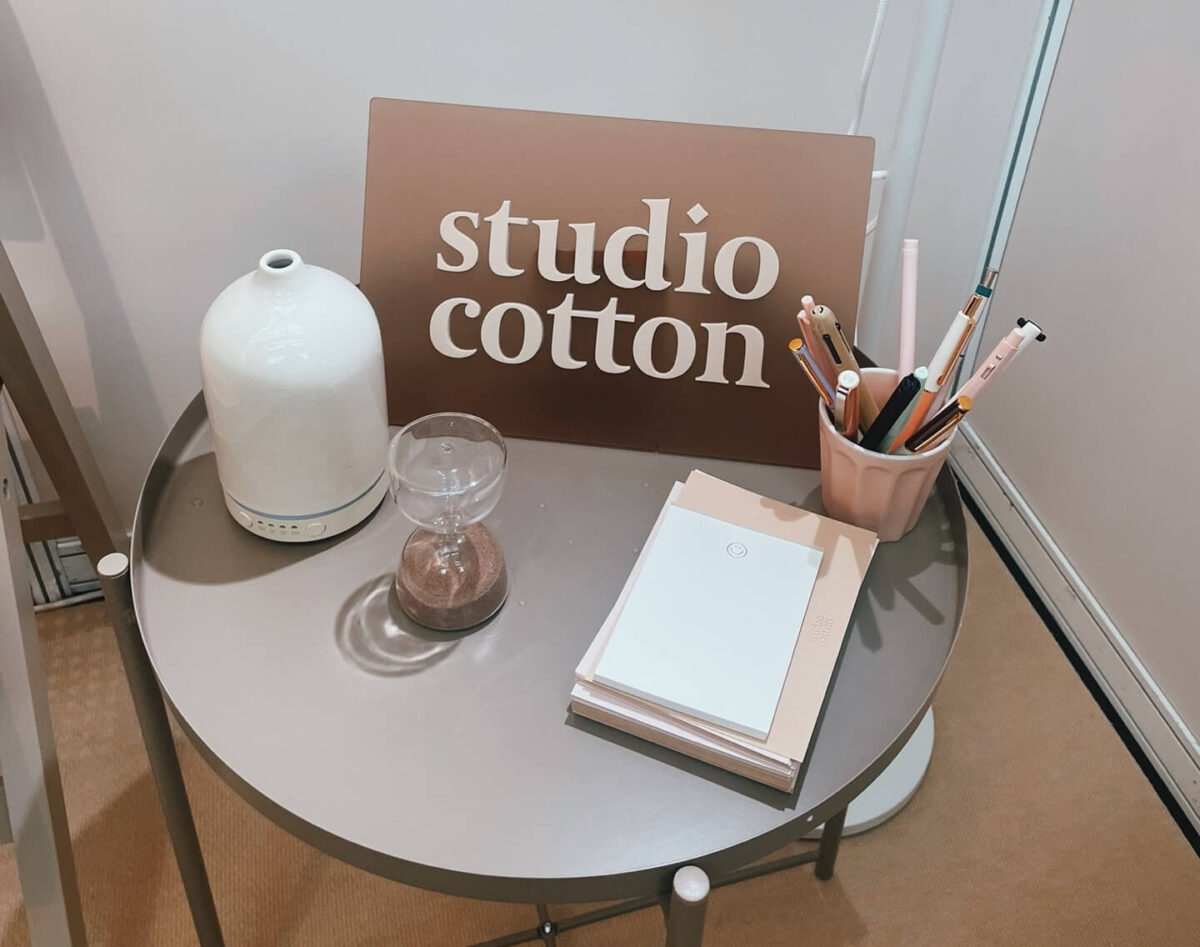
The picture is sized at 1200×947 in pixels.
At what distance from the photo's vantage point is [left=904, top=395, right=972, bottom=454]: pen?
2.37 feet

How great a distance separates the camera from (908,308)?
807 millimetres

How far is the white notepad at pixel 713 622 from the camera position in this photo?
68 cm

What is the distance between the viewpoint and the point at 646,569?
76 centimetres

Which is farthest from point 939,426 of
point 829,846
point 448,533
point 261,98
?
point 261,98

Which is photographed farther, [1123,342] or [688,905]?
[1123,342]

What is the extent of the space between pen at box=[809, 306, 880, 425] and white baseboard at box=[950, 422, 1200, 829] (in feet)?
2.52

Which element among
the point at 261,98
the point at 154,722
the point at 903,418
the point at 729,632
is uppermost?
the point at 261,98

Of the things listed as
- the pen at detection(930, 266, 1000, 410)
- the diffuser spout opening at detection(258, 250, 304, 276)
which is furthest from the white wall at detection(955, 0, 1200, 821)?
the diffuser spout opening at detection(258, 250, 304, 276)

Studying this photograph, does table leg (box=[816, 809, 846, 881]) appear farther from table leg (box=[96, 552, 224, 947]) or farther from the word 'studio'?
table leg (box=[96, 552, 224, 947])

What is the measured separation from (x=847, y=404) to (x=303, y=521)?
1.38 feet

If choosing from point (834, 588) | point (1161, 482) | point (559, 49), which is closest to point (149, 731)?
point (834, 588)

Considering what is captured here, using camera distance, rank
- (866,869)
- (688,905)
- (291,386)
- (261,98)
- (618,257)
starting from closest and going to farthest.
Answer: (688,905), (291,386), (618,257), (261,98), (866,869)

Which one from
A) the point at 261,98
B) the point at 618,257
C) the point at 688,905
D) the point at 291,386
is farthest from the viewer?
the point at 261,98

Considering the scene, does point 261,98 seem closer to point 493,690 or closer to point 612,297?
point 612,297
